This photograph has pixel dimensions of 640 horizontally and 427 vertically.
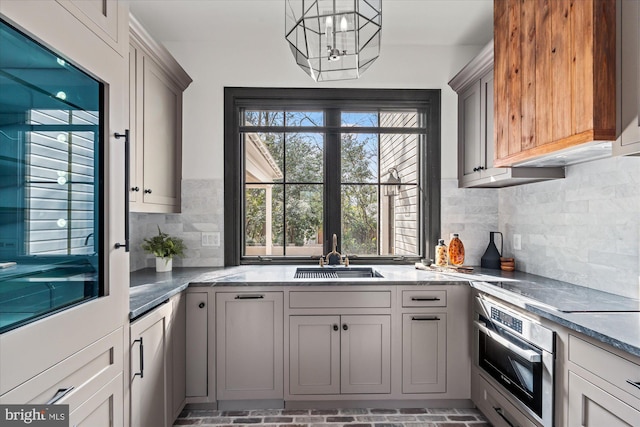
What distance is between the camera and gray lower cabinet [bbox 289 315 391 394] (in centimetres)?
241

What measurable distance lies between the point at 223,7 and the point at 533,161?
231cm

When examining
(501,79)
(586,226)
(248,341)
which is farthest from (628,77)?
(248,341)

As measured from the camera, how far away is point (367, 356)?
7.96ft

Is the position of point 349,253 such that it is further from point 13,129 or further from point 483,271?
point 13,129

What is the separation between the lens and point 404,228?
3205 millimetres

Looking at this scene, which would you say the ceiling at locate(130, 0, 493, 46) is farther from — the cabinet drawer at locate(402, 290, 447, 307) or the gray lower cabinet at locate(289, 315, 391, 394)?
the gray lower cabinet at locate(289, 315, 391, 394)

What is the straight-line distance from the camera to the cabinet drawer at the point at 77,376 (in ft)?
3.21

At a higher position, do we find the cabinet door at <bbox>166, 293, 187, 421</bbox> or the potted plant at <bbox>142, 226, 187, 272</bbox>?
the potted plant at <bbox>142, 226, 187, 272</bbox>

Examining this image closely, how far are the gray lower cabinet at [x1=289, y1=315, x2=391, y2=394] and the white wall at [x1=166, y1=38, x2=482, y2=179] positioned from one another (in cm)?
147

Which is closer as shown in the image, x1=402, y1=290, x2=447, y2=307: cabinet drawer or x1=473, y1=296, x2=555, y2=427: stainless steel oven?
x1=473, y1=296, x2=555, y2=427: stainless steel oven

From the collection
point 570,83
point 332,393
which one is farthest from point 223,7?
point 332,393

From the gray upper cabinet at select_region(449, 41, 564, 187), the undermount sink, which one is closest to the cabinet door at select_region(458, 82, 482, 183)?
the gray upper cabinet at select_region(449, 41, 564, 187)

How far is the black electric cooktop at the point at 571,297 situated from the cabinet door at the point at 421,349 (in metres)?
0.49

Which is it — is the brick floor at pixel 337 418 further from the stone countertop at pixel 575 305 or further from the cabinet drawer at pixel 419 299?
the stone countertop at pixel 575 305
